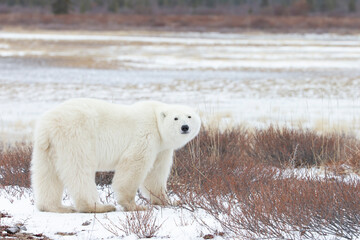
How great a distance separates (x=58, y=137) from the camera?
14.4 ft

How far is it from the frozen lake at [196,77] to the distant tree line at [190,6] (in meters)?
27.6

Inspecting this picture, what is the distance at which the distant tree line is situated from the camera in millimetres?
58125

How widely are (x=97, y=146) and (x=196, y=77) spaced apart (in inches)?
501

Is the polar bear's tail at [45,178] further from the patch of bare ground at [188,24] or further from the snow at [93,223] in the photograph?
the patch of bare ground at [188,24]

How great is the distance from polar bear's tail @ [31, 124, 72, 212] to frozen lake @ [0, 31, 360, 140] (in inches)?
105

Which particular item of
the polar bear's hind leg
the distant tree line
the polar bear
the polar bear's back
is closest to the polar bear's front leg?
the polar bear

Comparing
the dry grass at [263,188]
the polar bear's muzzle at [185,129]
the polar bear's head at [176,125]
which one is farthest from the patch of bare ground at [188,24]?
the polar bear's muzzle at [185,129]

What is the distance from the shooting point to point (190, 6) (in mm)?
74375

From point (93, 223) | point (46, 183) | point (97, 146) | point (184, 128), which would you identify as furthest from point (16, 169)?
point (184, 128)

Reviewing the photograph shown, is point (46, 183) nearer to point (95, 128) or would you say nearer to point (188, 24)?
point (95, 128)

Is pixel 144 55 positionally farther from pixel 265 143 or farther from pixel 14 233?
pixel 14 233

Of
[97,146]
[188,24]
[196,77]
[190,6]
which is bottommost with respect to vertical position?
[190,6]

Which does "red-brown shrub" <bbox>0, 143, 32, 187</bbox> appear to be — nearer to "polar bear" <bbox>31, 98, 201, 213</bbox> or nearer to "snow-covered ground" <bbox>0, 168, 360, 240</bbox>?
"snow-covered ground" <bbox>0, 168, 360, 240</bbox>

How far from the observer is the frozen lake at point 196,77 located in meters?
11.1
